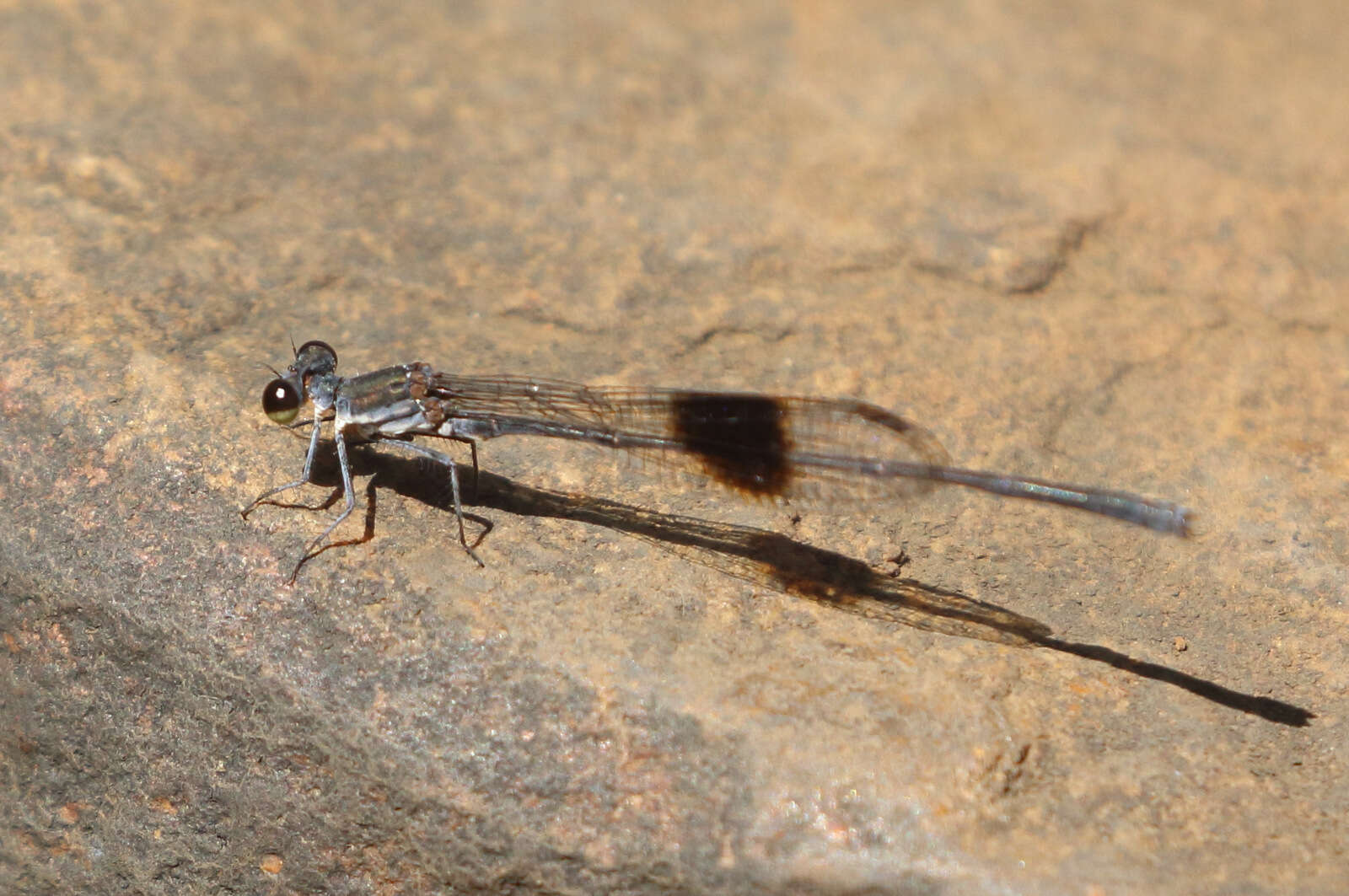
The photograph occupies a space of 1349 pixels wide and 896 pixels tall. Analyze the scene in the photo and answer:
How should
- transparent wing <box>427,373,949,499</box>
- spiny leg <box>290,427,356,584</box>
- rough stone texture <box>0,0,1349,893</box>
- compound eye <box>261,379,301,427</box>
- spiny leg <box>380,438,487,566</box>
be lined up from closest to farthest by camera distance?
rough stone texture <box>0,0,1349,893</box>, spiny leg <box>290,427,356,584</box>, spiny leg <box>380,438,487,566</box>, compound eye <box>261,379,301,427</box>, transparent wing <box>427,373,949,499</box>

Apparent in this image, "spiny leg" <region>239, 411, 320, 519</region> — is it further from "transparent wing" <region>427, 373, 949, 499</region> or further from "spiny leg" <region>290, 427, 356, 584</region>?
"transparent wing" <region>427, 373, 949, 499</region>

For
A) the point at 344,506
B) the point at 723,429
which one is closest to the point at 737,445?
the point at 723,429

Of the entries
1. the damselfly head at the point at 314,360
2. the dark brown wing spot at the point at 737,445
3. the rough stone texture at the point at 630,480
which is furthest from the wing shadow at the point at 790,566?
the damselfly head at the point at 314,360

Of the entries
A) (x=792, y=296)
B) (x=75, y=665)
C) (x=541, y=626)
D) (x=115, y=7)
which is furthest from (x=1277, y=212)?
(x=115, y=7)

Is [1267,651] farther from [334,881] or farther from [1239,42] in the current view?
[1239,42]

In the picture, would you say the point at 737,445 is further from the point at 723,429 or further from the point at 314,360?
the point at 314,360

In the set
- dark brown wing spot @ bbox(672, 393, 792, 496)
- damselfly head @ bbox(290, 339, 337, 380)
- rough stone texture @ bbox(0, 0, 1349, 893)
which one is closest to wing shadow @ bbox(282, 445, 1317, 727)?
rough stone texture @ bbox(0, 0, 1349, 893)
